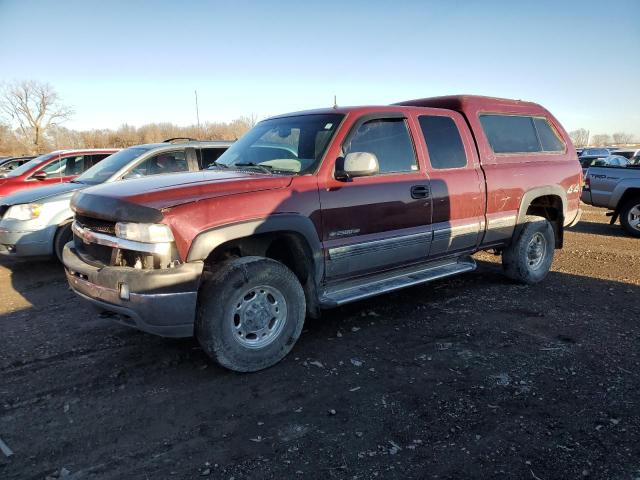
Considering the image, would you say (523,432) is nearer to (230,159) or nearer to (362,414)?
(362,414)

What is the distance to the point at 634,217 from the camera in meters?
9.48

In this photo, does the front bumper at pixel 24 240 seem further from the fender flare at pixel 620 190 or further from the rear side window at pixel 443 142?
the fender flare at pixel 620 190

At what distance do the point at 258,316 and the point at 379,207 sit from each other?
4.83 feet

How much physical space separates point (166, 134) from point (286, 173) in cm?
5262

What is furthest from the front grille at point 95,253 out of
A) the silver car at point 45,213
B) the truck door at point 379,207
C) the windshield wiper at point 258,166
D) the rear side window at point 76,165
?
the rear side window at point 76,165

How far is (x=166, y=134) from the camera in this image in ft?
172

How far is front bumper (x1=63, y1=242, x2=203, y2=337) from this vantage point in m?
3.19

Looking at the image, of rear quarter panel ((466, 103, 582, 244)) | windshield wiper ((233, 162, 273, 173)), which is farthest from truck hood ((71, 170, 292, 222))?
rear quarter panel ((466, 103, 582, 244))

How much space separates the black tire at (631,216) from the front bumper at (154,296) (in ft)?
30.9

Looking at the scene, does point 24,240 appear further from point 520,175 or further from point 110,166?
point 520,175

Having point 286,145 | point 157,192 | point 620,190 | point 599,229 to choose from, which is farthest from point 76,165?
point 599,229

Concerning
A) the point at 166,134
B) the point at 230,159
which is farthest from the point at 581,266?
the point at 166,134

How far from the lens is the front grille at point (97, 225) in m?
3.45

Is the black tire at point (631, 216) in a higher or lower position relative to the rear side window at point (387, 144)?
lower
